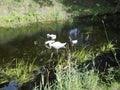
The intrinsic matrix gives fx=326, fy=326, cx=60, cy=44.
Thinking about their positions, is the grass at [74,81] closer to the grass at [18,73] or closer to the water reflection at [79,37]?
the grass at [18,73]

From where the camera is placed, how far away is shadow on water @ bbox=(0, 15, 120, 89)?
1370 centimetres

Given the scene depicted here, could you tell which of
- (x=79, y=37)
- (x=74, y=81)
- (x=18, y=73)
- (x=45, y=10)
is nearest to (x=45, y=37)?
(x=79, y=37)

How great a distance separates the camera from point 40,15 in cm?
2258

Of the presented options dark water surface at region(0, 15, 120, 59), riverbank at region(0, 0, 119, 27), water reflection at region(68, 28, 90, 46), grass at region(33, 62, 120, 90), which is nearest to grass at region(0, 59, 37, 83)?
dark water surface at region(0, 15, 120, 59)

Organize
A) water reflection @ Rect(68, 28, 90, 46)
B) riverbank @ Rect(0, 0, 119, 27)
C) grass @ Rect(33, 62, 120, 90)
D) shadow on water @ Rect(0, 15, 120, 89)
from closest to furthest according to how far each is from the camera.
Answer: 1. grass @ Rect(33, 62, 120, 90)
2. shadow on water @ Rect(0, 15, 120, 89)
3. water reflection @ Rect(68, 28, 90, 46)
4. riverbank @ Rect(0, 0, 119, 27)

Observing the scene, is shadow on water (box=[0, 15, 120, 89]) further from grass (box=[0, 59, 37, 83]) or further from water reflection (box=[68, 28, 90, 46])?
grass (box=[0, 59, 37, 83])

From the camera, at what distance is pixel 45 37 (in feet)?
56.6

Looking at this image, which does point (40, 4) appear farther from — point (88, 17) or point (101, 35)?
point (101, 35)

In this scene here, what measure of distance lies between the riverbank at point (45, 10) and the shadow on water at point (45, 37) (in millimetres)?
811

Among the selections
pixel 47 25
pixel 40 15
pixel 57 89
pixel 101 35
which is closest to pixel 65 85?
pixel 57 89

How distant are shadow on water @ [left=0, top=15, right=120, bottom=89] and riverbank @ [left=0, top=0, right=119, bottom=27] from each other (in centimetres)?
81

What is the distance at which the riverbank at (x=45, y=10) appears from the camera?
21.2 meters

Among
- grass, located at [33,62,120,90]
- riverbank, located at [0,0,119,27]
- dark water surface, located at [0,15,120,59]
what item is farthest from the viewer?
riverbank, located at [0,0,119,27]

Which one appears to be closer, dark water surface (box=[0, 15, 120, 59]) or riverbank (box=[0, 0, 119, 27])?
dark water surface (box=[0, 15, 120, 59])
